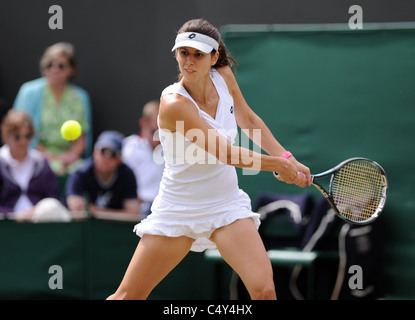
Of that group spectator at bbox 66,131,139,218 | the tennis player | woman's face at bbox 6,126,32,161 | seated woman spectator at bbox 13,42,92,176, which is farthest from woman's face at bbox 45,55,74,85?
the tennis player

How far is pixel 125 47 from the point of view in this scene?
7188mm

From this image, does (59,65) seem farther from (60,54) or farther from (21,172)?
(21,172)

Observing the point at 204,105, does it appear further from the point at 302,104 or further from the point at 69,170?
the point at 69,170

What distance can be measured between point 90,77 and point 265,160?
3877 millimetres

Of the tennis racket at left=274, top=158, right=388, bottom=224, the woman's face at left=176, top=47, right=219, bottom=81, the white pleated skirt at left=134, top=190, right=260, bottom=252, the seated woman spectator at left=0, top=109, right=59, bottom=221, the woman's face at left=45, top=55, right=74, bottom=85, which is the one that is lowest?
the white pleated skirt at left=134, top=190, right=260, bottom=252

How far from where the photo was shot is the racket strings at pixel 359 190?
4312mm

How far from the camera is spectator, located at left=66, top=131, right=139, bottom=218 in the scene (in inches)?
235

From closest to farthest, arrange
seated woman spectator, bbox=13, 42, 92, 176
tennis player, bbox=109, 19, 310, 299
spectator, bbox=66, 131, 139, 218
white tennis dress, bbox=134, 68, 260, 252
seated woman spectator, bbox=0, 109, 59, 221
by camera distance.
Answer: tennis player, bbox=109, 19, 310, 299 < white tennis dress, bbox=134, 68, 260, 252 < seated woman spectator, bbox=0, 109, 59, 221 < spectator, bbox=66, 131, 139, 218 < seated woman spectator, bbox=13, 42, 92, 176

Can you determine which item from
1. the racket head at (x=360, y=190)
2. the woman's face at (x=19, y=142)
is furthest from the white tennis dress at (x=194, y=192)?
the woman's face at (x=19, y=142)

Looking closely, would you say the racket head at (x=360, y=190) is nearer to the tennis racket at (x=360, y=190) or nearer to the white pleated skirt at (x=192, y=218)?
the tennis racket at (x=360, y=190)

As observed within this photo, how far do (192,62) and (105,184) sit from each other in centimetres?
243

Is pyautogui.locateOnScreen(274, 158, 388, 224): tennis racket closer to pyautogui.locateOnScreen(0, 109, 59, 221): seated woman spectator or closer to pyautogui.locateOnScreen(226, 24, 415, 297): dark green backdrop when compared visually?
pyautogui.locateOnScreen(226, 24, 415, 297): dark green backdrop

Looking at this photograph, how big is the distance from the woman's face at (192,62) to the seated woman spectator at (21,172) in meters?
2.48
